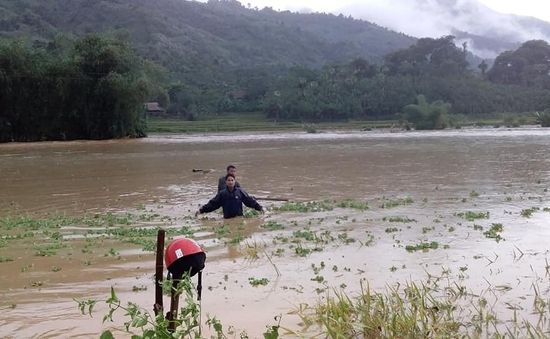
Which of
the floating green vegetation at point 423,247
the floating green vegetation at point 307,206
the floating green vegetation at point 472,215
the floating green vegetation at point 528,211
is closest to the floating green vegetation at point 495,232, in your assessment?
the floating green vegetation at point 472,215

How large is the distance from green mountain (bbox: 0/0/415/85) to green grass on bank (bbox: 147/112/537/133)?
1049 centimetres

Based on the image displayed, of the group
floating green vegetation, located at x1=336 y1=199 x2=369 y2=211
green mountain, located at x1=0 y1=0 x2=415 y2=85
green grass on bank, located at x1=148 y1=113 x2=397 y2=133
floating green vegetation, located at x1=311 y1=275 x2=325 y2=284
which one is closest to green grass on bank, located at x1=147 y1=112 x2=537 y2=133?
green grass on bank, located at x1=148 y1=113 x2=397 y2=133

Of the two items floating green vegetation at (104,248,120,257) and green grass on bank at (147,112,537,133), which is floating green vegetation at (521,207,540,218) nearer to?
floating green vegetation at (104,248,120,257)

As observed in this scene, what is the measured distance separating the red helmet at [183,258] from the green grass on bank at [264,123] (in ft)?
175

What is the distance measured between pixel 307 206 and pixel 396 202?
2.08 m

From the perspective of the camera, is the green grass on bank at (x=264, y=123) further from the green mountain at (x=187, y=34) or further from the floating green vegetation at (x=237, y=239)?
the floating green vegetation at (x=237, y=239)

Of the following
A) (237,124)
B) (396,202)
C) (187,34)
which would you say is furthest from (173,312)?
(187,34)

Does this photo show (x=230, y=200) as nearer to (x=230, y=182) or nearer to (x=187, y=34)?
(x=230, y=182)

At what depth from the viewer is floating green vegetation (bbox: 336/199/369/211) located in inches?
506

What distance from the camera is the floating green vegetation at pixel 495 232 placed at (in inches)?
366

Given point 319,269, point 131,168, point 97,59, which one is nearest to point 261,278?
point 319,269

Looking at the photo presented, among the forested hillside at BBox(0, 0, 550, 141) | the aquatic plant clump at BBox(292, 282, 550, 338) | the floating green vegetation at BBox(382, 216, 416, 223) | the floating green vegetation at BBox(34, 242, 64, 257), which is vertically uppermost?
the forested hillside at BBox(0, 0, 550, 141)

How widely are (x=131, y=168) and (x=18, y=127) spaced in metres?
22.4

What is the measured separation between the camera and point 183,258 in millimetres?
4559
